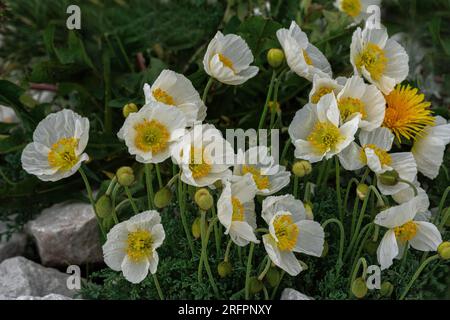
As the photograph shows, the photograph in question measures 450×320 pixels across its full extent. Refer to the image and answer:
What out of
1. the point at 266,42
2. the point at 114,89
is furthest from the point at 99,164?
the point at 266,42

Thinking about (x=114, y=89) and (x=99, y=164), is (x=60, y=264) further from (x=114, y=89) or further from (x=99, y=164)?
(x=114, y=89)

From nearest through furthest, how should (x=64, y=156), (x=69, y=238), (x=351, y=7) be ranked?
(x=64, y=156), (x=69, y=238), (x=351, y=7)

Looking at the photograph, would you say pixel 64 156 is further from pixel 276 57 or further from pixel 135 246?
pixel 276 57

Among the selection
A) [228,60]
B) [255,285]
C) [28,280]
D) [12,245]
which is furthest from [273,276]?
[12,245]

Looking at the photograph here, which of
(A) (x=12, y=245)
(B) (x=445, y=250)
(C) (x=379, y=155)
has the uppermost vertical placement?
(C) (x=379, y=155)

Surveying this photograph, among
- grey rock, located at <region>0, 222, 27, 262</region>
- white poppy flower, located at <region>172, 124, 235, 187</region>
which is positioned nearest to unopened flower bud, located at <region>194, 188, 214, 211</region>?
white poppy flower, located at <region>172, 124, 235, 187</region>

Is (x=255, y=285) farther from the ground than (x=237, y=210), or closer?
closer
